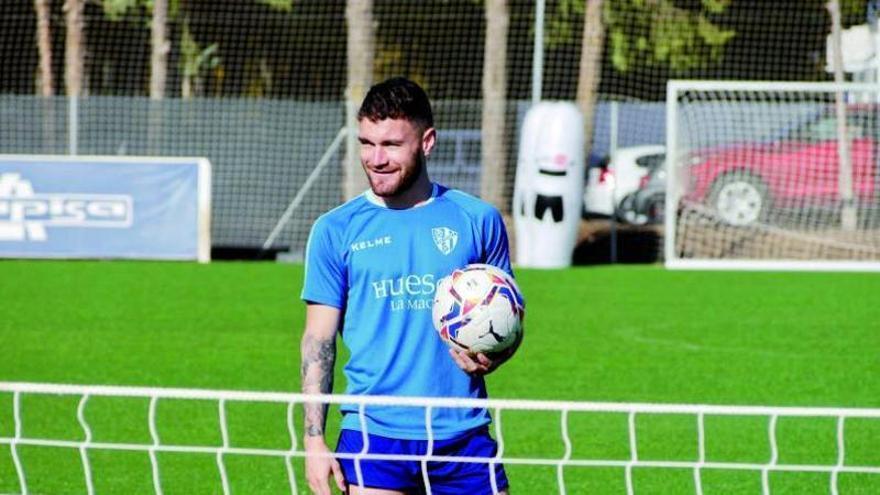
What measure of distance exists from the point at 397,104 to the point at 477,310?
0.64 metres

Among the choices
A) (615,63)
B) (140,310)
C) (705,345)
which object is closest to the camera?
(705,345)

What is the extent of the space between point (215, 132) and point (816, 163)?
885 cm

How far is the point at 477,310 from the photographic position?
481cm

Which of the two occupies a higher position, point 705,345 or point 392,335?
point 392,335

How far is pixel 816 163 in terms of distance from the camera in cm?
2336

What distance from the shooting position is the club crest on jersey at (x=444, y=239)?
16.4ft

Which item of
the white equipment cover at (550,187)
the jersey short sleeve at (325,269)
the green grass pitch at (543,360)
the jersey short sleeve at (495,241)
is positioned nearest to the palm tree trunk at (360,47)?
the white equipment cover at (550,187)

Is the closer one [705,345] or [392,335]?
[392,335]

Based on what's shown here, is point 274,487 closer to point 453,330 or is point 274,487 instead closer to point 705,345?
point 453,330

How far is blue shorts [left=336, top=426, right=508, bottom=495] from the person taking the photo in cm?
495

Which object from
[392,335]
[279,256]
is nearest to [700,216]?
[279,256]

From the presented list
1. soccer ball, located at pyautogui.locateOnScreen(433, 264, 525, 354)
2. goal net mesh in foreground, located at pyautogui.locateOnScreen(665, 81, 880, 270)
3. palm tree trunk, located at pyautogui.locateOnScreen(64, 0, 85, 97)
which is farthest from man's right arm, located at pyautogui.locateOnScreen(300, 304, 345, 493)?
palm tree trunk, located at pyautogui.locateOnScreen(64, 0, 85, 97)

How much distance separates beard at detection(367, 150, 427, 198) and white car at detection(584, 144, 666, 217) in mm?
22731

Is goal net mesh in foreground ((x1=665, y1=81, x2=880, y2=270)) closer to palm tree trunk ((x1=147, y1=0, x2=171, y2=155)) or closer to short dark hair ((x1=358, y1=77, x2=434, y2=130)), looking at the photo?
palm tree trunk ((x1=147, y1=0, x2=171, y2=155))
